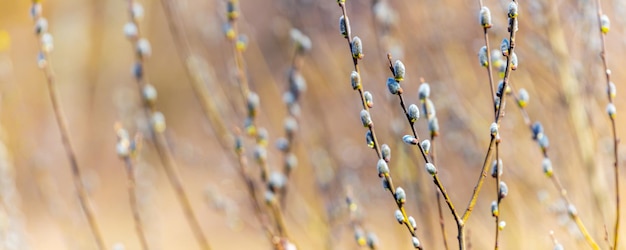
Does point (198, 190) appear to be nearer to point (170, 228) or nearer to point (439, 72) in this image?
point (170, 228)

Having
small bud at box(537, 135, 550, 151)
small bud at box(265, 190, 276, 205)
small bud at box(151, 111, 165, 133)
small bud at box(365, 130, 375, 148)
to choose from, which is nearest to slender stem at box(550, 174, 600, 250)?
small bud at box(537, 135, 550, 151)

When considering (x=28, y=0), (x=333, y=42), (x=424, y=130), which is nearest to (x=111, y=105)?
(x=28, y=0)

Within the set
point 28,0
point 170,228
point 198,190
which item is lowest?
point 170,228

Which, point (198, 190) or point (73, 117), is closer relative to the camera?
point (198, 190)

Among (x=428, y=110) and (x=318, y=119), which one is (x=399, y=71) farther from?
(x=318, y=119)

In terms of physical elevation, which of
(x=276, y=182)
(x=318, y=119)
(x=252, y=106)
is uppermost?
(x=318, y=119)

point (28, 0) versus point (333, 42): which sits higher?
point (28, 0)

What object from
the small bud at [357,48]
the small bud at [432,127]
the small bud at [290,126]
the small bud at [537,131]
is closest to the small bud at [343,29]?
the small bud at [357,48]

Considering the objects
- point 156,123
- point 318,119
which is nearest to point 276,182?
point 156,123
